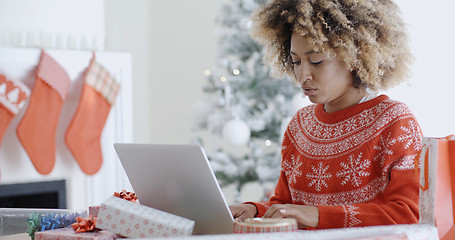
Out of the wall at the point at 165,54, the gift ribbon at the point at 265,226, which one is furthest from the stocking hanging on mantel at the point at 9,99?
the gift ribbon at the point at 265,226

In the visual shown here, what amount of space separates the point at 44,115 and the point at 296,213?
235cm

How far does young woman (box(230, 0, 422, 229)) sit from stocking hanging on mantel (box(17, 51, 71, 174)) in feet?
6.41

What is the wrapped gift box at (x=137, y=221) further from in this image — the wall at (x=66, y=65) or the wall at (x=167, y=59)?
the wall at (x=167, y=59)

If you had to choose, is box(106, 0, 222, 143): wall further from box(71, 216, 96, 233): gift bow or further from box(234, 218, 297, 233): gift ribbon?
box(234, 218, 297, 233): gift ribbon

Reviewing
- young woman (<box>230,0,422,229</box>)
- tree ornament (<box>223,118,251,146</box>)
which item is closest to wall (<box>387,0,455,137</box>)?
tree ornament (<box>223,118,251,146</box>)

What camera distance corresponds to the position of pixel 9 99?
304 cm

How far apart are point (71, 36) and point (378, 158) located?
8.38 feet

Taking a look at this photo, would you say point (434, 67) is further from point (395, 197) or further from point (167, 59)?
point (167, 59)

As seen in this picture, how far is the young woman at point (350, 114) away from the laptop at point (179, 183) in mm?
221

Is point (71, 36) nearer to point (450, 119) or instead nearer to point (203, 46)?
point (203, 46)

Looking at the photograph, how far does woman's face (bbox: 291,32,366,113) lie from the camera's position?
1401 mm

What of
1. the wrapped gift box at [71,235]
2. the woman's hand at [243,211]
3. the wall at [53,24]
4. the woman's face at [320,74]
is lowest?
the woman's hand at [243,211]

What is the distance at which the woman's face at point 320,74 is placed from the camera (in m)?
1.40

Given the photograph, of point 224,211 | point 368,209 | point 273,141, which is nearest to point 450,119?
point 273,141
